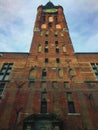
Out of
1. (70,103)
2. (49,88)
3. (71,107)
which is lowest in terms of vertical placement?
(71,107)

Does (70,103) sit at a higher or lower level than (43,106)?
higher

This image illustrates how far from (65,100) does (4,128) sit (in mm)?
5542

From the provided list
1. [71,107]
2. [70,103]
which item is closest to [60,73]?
[70,103]

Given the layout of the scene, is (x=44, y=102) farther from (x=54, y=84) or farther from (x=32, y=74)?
(x=32, y=74)

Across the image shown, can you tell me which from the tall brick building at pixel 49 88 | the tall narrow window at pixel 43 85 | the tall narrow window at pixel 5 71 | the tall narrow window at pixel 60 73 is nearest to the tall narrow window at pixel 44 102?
the tall brick building at pixel 49 88

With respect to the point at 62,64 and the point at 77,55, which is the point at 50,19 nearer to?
the point at 77,55

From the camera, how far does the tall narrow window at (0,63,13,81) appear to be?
1825cm

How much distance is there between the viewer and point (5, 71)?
19.0 meters

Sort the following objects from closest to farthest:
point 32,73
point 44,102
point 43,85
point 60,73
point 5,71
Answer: point 44,102, point 43,85, point 60,73, point 32,73, point 5,71

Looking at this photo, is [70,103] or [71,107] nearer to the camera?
[71,107]

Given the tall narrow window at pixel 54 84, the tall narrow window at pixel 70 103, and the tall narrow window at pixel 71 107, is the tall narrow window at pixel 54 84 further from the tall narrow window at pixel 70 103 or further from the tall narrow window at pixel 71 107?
the tall narrow window at pixel 71 107

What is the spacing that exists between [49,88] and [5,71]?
581 cm

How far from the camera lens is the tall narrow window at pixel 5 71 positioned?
1825 centimetres

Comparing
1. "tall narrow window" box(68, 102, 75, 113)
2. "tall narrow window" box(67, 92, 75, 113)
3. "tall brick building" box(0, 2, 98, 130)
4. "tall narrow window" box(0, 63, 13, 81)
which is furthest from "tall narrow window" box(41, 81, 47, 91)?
"tall narrow window" box(0, 63, 13, 81)
